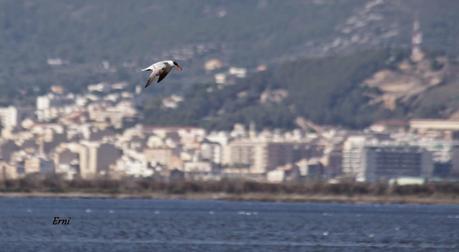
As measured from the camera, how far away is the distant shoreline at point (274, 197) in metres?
113

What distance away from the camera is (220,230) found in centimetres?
6303

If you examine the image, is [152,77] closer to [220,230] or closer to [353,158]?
[220,230]

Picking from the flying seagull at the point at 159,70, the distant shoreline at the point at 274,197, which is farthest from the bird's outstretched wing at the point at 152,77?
the distant shoreline at the point at 274,197

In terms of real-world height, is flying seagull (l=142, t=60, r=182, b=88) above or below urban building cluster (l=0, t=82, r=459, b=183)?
below

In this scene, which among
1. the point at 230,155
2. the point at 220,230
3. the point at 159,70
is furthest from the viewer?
the point at 230,155

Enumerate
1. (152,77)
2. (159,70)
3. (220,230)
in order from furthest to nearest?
(220,230) < (159,70) < (152,77)

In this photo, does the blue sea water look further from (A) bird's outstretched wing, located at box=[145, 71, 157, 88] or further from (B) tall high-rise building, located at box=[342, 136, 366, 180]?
(B) tall high-rise building, located at box=[342, 136, 366, 180]

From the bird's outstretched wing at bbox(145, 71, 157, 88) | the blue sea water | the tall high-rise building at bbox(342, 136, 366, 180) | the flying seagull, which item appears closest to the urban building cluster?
the tall high-rise building at bbox(342, 136, 366, 180)

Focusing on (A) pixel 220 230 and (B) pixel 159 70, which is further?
(A) pixel 220 230

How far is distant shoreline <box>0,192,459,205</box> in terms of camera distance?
113 metres

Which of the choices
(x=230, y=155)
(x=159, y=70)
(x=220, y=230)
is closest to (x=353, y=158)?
(x=230, y=155)

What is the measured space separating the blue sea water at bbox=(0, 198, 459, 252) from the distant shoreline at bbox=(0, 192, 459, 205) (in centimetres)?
2358

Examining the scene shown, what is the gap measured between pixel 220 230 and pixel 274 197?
53555 mm

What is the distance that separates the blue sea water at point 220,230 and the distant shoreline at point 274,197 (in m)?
23.6
